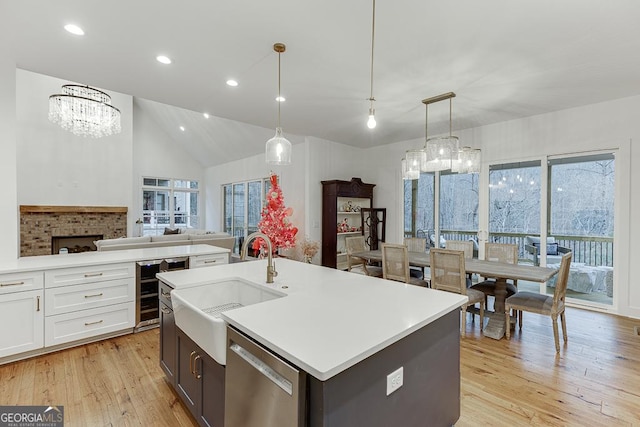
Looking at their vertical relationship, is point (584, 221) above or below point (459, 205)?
below

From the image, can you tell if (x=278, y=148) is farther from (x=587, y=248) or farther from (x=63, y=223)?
(x=63, y=223)

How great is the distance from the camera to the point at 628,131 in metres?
3.70

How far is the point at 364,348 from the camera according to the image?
3.53 feet

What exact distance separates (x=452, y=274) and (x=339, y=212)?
3.23 m

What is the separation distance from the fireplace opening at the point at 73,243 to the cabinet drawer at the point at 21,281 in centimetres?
542

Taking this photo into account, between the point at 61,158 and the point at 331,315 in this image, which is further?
the point at 61,158

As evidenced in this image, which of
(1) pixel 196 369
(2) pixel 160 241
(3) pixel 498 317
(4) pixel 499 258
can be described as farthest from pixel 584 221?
(2) pixel 160 241

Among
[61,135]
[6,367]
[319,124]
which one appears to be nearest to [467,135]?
[319,124]

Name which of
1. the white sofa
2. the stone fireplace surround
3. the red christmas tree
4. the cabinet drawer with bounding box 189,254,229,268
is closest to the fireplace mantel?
the stone fireplace surround

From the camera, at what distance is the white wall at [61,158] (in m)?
6.51

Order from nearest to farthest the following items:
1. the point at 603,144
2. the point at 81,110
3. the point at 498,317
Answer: the point at 498,317, the point at 603,144, the point at 81,110

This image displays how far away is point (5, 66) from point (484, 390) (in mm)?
4960

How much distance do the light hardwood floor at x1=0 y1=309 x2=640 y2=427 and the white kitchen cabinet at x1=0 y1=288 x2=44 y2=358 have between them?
165 millimetres

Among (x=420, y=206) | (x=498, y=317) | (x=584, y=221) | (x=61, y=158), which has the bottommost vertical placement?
(x=498, y=317)
